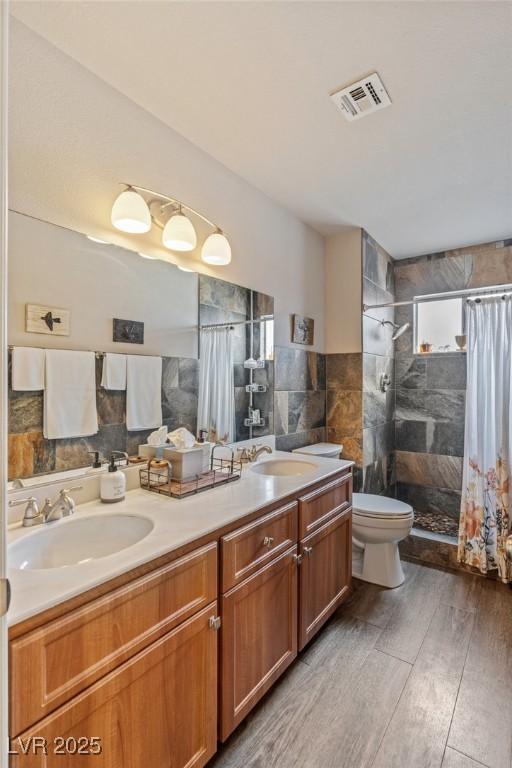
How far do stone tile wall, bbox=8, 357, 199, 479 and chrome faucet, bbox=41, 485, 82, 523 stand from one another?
13 centimetres

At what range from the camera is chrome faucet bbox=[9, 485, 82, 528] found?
3.72 feet

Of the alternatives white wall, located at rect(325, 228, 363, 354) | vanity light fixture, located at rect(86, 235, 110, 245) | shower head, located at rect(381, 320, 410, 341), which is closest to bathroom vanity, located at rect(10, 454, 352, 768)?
vanity light fixture, located at rect(86, 235, 110, 245)

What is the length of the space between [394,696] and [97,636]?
139cm

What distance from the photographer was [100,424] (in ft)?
4.71

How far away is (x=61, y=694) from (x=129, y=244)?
58.8 inches

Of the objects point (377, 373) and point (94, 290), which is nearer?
point (94, 290)

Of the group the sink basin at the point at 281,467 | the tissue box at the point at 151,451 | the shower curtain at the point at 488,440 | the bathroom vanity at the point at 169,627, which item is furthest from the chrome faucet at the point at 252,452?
the shower curtain at the point at 488,440

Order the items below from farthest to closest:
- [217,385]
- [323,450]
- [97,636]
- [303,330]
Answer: [303,330] → [323,450] → [217,385] → [97,636]

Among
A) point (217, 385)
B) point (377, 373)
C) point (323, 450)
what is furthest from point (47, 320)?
point (377, 373)

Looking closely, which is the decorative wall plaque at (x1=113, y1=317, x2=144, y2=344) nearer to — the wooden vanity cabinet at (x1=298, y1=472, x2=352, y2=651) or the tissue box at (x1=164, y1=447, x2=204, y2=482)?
the tissue box at (x1=164, y1=447, x2=204, y2=482)

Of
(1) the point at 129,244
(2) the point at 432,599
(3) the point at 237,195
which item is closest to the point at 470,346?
(2) the point at 432,599

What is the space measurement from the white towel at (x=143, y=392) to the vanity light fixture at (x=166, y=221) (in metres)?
0.55

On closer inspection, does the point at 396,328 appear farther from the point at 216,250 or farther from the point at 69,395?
the point at 69,395

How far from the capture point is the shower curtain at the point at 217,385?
6.18 ft
